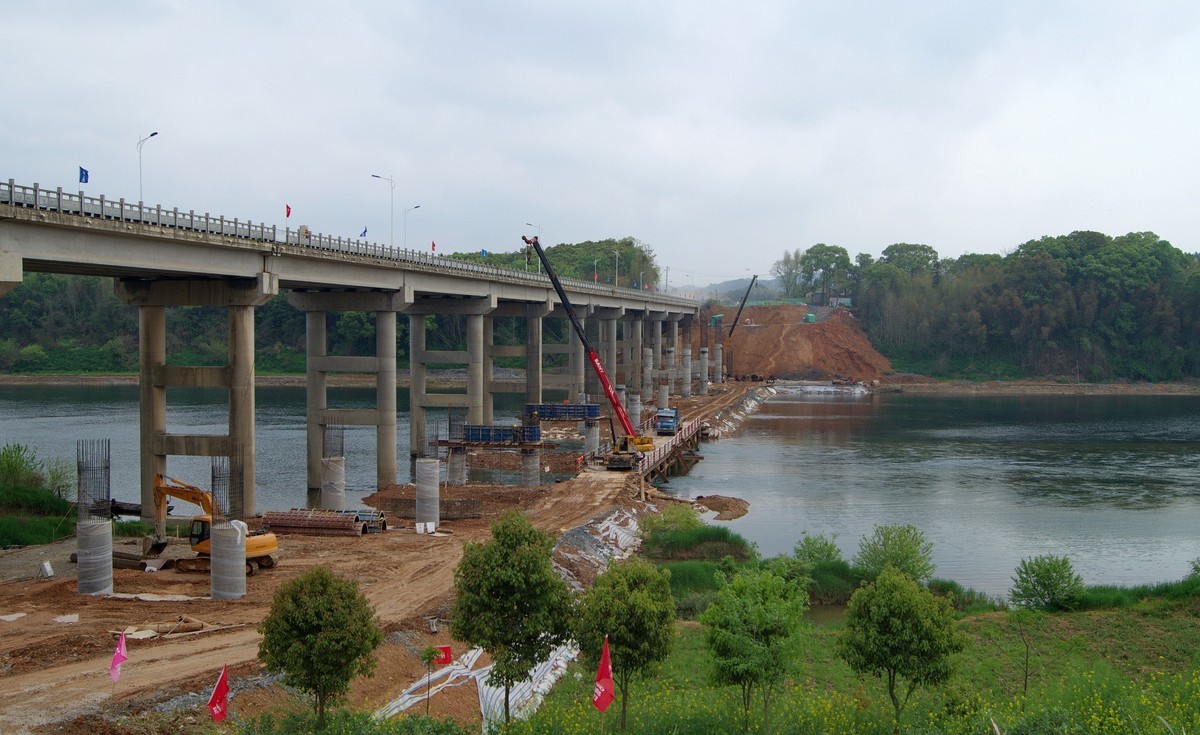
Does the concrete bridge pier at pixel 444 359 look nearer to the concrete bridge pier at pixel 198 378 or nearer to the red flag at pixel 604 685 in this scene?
the concrete bridge pier at pixel 198 378

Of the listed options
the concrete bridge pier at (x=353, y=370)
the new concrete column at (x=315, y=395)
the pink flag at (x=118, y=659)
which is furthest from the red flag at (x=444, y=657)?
the new concrete column at (x=315, y=395)

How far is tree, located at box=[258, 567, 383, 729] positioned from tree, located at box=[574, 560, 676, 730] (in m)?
4.25

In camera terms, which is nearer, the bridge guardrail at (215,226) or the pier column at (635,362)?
the bridge guardrail at (215,226)

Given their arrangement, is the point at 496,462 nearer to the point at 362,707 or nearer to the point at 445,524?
the point at 445,524

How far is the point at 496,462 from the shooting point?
68438 mm

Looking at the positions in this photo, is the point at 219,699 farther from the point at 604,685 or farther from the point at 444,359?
the point at 444,359

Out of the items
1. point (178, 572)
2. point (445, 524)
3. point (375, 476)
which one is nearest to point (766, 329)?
point (375, 476)

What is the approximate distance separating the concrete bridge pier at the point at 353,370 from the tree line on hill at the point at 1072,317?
116m

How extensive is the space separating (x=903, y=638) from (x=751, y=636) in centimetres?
288

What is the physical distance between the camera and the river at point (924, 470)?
4478cm

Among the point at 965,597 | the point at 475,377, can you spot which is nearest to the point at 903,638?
the point at 965,597

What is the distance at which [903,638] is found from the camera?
19.3m

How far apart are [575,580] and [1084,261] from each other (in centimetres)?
14256

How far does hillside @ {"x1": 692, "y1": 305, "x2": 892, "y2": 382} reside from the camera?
515ft
